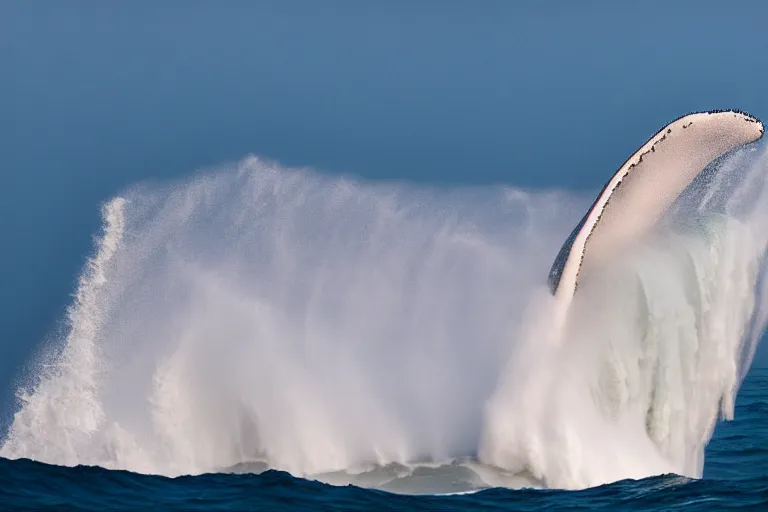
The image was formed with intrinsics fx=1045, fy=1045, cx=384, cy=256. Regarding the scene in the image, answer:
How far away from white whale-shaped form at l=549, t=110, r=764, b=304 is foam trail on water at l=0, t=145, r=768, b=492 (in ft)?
1.78

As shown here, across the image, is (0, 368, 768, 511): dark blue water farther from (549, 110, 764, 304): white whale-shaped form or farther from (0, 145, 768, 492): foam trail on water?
(549, 110, 764, 304): white whale-shaped form

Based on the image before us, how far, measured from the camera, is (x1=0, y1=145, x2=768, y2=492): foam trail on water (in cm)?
1750

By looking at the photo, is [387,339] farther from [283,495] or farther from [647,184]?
[647,184]

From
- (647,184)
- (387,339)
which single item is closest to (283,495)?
(387,339)

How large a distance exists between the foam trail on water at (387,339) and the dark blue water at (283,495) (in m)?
0.63

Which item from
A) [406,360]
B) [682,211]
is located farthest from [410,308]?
[682,211]

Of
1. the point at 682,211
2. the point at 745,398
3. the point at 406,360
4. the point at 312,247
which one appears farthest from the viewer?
the point at 745,398

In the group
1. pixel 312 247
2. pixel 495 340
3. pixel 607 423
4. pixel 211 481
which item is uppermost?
pixel 312 247

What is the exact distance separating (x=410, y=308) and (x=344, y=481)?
595 centimetres

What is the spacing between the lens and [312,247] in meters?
22.9

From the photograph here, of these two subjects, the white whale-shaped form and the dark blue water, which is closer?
the dark blue water

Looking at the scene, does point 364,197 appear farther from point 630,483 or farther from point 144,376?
point 630,483

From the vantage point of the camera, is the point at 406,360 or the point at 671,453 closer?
the point at 671,453

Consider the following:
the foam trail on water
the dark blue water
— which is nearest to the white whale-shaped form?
the foam trail on water
